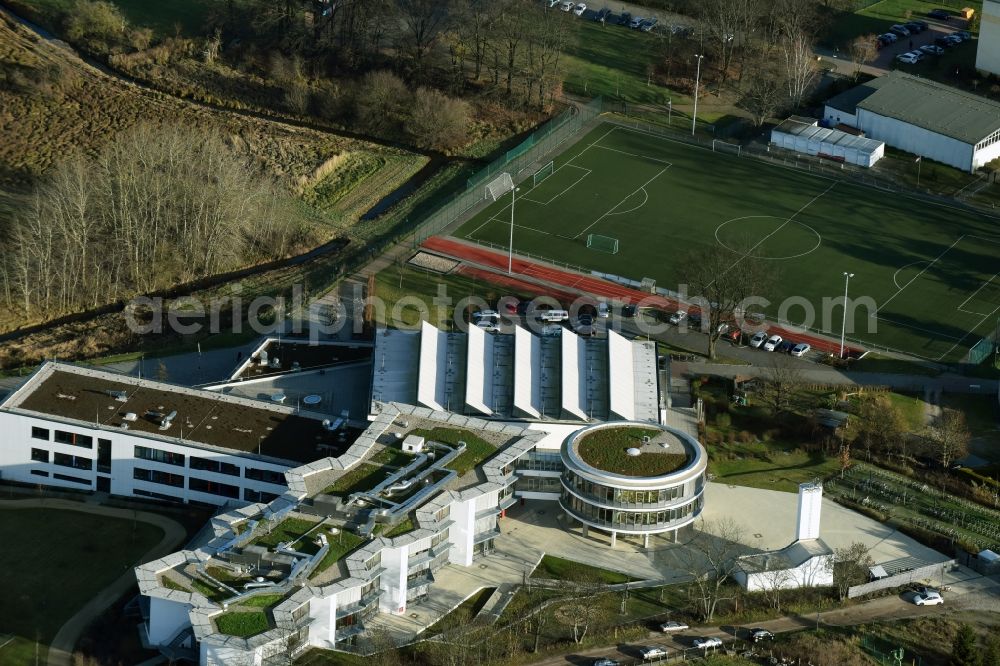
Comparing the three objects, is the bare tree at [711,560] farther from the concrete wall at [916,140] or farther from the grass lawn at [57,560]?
the concrete wall at [916,140]

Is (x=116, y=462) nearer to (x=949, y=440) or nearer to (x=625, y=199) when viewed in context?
(x=949, y=440)

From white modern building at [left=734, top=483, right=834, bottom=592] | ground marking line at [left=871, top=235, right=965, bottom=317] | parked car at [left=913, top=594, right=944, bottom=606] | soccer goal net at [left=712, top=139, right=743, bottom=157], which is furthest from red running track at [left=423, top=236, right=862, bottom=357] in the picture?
parked car at [left=913, top=594, right=944, bottom=606]

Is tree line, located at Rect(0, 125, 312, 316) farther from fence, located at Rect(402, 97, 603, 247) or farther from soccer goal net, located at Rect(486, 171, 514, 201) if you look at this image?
soccer goal net, located at Rect(486, 171, 514, 201)

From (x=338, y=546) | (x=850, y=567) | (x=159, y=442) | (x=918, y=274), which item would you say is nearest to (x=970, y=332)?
(x=918, y=274)

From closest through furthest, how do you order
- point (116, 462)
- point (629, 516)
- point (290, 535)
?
point (290, 535)
point (629, 516)
point (116, 462)

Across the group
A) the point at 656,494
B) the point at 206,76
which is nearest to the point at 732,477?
the point at 656,494

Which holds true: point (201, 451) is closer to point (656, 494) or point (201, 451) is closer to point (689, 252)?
point (656, 494)

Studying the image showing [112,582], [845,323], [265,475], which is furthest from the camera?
[845,323]
